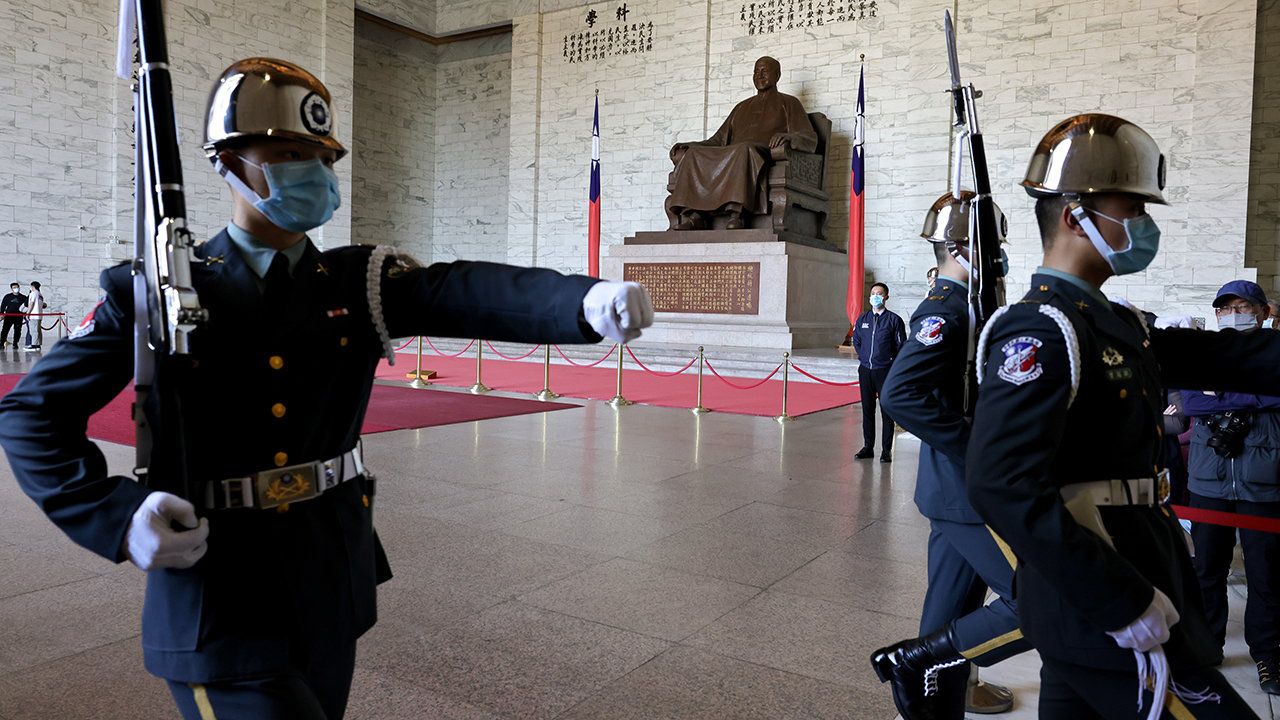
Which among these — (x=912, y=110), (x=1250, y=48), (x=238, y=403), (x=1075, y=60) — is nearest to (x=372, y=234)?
(x=912, y=110)

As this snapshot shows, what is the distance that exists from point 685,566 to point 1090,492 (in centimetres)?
216

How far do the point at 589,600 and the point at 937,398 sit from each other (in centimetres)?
140

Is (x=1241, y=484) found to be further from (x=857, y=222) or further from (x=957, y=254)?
(x=857, y=222)

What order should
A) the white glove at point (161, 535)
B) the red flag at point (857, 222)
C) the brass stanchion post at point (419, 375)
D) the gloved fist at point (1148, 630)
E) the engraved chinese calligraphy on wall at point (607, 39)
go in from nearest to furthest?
1. the white glove at point (161, 535)
2. the gloved fist at point (1148, 630)
3. the brass stanchion post at point (419, 375)
4. the red flag at point (857, 222)
5. the engraved chinese calligraphy on wall at point (607, 39)

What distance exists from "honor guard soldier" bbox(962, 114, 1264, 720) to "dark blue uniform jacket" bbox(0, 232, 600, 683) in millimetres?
658

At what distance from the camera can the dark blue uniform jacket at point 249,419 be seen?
117 cm

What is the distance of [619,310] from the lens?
3.63 feet

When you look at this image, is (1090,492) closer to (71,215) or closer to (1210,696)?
(1210,696)

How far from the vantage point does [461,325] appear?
1.30 m

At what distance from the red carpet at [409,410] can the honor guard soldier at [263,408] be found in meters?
4.72

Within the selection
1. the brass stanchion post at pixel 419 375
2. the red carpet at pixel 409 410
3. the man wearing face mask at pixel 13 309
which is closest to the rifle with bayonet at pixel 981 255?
the red carpet at pixel 409 410

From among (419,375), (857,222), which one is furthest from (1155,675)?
(857,222)

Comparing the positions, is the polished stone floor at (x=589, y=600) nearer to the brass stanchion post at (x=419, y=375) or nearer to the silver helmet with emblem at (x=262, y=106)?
the silver helmet with emblem at (x=262, y=106)

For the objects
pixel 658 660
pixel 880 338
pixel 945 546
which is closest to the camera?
pixel 945 546
